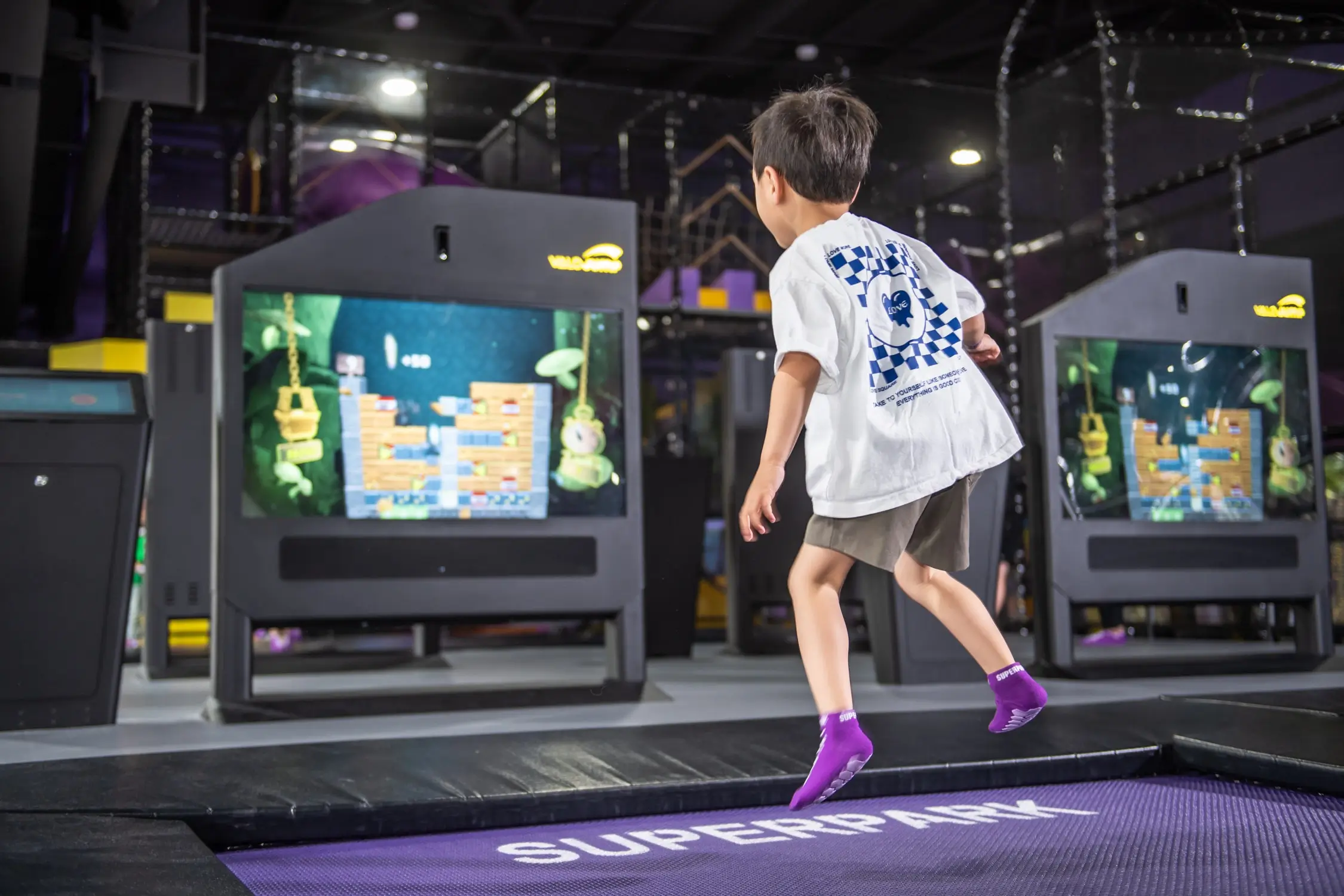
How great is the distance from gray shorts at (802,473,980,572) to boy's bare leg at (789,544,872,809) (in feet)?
0.10

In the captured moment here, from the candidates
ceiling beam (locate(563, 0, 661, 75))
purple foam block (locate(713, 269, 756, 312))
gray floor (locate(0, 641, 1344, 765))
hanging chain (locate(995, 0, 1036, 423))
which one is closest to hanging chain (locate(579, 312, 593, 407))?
gray floor (locate(0, 641, 1344, 765))

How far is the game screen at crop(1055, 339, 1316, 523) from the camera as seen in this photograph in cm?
499

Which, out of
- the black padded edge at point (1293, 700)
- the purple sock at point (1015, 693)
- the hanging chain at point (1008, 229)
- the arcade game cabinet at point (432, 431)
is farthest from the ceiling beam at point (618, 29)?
the purple sock at point (1015, 693)

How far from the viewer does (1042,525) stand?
196 inches

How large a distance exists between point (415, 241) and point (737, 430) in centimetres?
243

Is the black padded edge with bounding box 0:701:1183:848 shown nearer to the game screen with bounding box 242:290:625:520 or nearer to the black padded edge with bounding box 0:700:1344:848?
the black padded edge with bounding box 0:700:1344:848

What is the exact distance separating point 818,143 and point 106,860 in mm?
1542

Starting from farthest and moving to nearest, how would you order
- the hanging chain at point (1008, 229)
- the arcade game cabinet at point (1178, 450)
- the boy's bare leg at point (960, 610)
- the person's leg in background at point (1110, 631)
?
the person's leg in background at point (1110, 631) < the hanging chain at point (1008, 229) < the arcade game cabinet at point (1178, 450) < the boy's bare leg at point (960, 610)

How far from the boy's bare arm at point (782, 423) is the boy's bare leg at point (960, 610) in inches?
9.7

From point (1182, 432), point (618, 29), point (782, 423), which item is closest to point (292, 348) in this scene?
point (782, 423)

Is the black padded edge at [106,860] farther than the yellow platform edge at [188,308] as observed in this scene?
No

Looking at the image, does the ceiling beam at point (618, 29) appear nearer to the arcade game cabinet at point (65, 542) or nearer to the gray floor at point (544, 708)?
the gray floor at point (544, 708)

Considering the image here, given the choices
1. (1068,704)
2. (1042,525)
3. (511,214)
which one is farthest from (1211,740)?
(511,214)

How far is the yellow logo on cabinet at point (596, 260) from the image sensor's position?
441 cm
